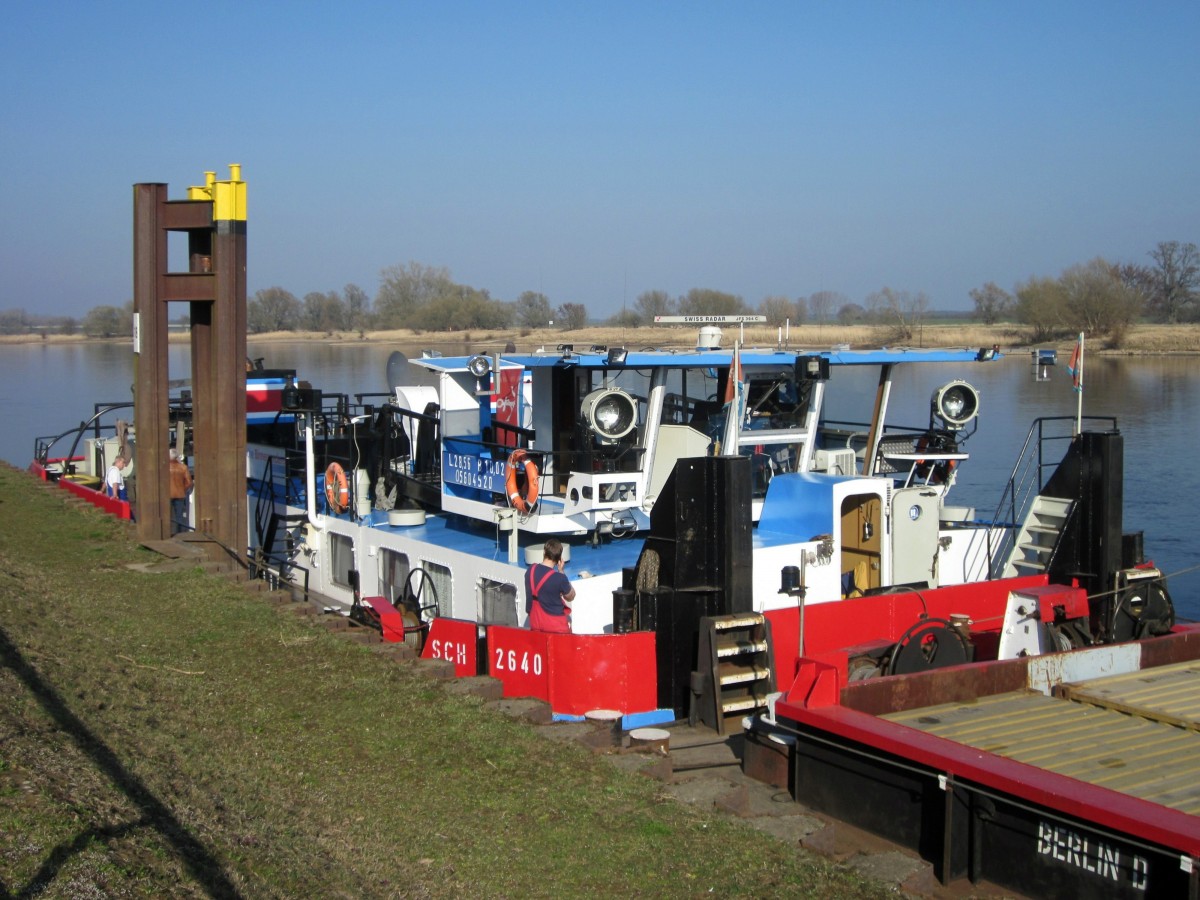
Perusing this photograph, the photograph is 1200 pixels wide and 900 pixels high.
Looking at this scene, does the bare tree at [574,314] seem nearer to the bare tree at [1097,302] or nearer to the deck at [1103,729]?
the deck at [1103,729]

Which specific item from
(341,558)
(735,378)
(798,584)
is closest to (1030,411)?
(341,558)

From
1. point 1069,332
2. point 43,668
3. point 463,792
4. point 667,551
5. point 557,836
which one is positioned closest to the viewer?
point 557,836

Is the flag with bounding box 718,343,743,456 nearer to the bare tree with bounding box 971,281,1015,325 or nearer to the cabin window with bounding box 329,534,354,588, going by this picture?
the cabin window with bounding box 329,534,354,588

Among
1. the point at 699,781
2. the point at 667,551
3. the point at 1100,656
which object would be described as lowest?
the point at 699,781

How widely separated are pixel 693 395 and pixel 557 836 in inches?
278

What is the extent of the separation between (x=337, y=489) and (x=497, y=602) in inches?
143

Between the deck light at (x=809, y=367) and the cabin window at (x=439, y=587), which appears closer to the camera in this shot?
the deck light at (x=809, y=367)

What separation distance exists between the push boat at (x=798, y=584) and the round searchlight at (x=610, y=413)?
0.02 meters

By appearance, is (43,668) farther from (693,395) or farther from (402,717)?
(693,395)

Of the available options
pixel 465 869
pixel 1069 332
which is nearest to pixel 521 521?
pixel 465 869

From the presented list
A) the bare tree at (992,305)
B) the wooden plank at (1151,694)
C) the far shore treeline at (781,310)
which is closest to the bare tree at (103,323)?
the far shore treeline at (781,310)

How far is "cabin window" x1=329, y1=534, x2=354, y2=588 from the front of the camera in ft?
47.4

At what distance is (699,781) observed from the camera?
771cm

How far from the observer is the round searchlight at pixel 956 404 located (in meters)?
13.5
